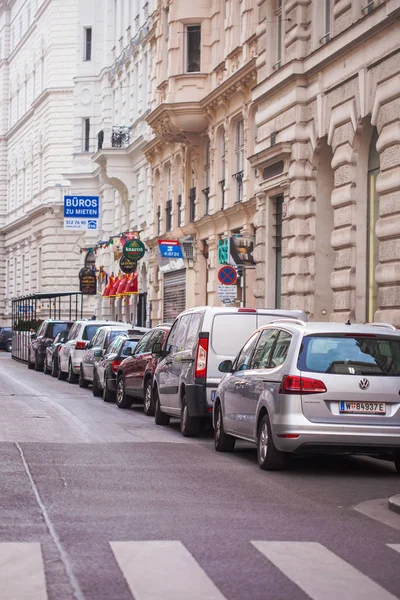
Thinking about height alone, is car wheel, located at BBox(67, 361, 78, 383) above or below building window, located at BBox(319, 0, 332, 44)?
below

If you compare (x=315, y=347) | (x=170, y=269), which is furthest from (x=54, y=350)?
(x=315, y=347)

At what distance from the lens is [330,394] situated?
14.0m

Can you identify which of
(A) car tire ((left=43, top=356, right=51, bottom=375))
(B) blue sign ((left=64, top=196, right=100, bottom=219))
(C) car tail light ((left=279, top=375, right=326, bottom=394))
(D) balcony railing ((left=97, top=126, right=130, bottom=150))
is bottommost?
(A) car tire ((left=43, top=356, right=51, bottom=375))

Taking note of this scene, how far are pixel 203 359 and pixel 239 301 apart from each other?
60.2 ft

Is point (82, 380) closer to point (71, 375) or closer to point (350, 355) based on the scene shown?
point (71, 375)

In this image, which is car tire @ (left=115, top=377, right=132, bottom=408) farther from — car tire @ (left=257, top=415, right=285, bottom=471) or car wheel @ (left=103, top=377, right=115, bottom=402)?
car tire @ (left=257, top=415, right=285, bottom=471)

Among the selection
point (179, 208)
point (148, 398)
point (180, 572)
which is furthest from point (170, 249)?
point (180, 572)

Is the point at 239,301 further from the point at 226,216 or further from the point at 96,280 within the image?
the point at 96,280

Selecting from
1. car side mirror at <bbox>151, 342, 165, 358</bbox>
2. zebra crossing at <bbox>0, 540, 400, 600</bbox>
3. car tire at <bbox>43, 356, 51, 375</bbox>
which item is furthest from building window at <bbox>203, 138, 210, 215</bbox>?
zebra crossing at <bbox>0, 540, 400, 600</bbox>

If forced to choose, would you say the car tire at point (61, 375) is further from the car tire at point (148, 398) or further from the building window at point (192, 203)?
the car tire at point (148, 398)

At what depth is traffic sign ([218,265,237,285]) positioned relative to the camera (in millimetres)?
30375

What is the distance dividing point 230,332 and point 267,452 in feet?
14.0

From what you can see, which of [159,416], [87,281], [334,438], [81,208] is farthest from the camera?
[87,281]

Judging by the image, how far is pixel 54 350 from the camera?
4116 centimetres
